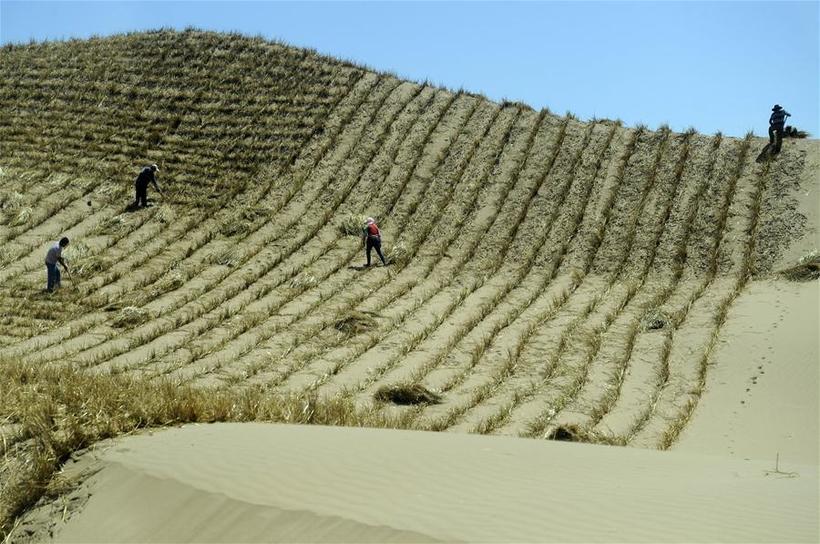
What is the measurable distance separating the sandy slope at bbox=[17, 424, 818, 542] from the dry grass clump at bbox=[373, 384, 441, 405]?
161 inches

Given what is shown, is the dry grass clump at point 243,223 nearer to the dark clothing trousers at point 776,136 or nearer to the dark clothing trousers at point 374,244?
the dark clothing trousers at point 374,244

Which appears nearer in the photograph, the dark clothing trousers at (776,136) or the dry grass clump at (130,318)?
the dry grass clump at (130,318)

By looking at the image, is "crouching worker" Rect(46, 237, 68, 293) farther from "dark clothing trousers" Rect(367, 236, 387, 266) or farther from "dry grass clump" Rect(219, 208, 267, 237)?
"dark clothing trousers" Rect(367, 236, 387, 266)

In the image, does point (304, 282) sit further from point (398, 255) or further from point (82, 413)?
point (82, 413)

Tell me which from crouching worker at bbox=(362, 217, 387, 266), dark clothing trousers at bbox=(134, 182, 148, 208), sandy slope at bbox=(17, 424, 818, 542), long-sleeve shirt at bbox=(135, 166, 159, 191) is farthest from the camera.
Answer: dark clothing trousers at bbox=(134, 182, 148, 208)

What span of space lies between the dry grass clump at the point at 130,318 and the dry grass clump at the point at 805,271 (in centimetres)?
1230

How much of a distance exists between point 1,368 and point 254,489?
5027 mm

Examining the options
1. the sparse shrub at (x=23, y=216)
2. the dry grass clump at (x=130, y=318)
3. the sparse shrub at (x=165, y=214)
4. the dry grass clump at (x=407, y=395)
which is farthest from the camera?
the sparse shrub at (x=165, y=214)

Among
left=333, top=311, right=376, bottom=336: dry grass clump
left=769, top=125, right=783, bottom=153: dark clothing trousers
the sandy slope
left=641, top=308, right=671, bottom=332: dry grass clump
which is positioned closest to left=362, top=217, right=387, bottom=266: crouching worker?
left=333, top=311, right=376, bottom=336: dry grass clump

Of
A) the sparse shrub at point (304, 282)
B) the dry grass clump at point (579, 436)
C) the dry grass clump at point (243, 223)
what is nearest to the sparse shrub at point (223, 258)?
the dry grass clump at point (243, 223)

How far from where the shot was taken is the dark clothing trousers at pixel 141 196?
2112 centimetres

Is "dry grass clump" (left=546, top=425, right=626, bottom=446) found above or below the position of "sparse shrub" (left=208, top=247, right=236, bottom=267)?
below

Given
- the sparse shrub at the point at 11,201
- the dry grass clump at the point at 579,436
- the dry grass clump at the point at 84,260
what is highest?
the sparse shrub at the point at 11,201

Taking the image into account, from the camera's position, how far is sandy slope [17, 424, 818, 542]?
14.5 feet
